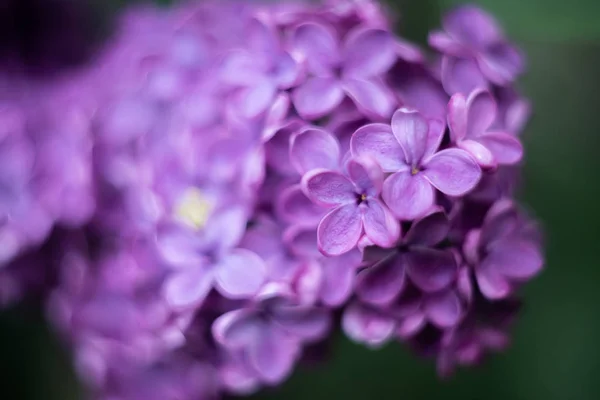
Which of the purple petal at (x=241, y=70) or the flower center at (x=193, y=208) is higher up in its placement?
the purple petal at (x=241, y=70)

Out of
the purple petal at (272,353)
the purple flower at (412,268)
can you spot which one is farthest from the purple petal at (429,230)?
the purple petal at (272,353)

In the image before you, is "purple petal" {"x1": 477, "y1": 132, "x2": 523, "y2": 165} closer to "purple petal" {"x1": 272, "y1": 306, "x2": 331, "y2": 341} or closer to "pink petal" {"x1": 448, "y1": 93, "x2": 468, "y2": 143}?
"pink petal" {"x1": 448, "y1": 93, "x2": 468, "y2": 143}

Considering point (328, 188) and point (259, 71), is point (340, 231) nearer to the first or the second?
point (328, 188)

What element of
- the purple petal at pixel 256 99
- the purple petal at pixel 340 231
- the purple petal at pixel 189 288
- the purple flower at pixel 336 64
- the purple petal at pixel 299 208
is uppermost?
the purple flower at pixel 336 64

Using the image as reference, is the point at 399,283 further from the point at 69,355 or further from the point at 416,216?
the point at 69,355

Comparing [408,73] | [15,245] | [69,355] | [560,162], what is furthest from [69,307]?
[560,162]

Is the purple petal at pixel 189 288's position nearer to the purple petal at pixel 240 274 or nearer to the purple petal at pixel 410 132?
the purple petal at pixel 240 274
